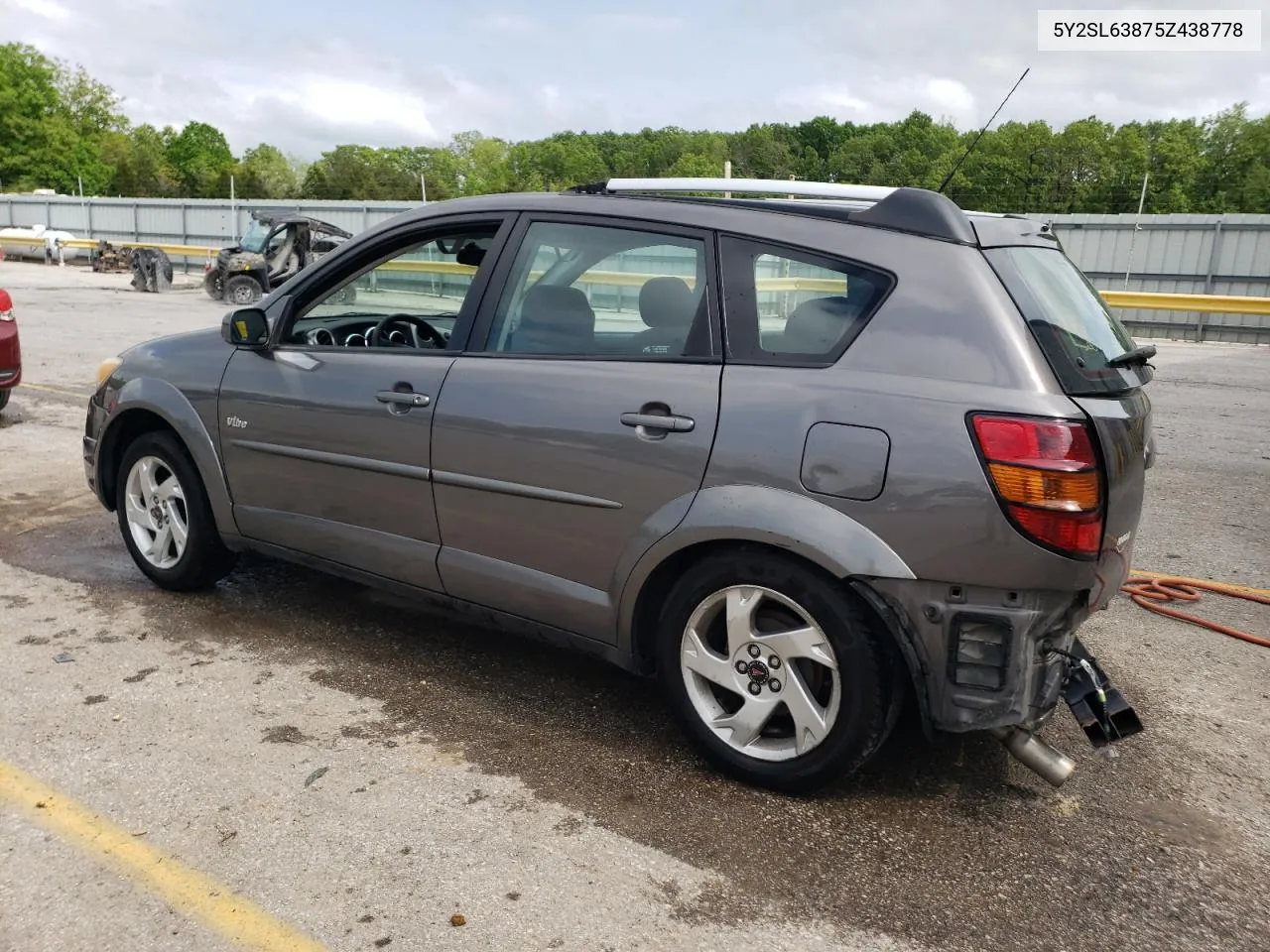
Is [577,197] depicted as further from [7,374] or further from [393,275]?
[7,374]

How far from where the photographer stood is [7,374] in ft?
26.3

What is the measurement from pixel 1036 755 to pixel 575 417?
5.48 ft

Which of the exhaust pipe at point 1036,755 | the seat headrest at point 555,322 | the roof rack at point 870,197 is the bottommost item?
the exhaust pipe at point 1036,755

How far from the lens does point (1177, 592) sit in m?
4.89

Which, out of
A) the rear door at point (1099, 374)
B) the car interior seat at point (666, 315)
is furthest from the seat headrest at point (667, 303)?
the rear door at point (1099, 374)

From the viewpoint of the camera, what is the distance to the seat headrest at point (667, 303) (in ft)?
10.4

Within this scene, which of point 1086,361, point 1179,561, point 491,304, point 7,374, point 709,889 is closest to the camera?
point 709,889

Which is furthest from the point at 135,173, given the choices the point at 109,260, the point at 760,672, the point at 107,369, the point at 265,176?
the point at 760,672

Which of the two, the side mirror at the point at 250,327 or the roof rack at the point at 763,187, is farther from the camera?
the side mirror at the point at 250,327

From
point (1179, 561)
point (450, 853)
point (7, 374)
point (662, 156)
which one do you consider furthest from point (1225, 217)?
point (662, 156)

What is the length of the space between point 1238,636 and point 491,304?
11.3ft

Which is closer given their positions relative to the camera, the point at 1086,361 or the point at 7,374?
the point at 1086,361

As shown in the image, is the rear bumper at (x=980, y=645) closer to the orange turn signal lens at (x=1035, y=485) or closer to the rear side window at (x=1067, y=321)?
the orange turn signal lens at (x=1035, y=485)

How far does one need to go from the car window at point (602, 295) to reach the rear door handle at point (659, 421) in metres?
0.21
